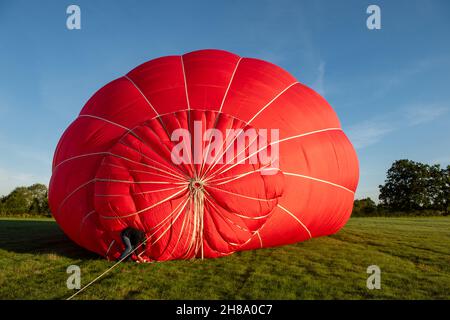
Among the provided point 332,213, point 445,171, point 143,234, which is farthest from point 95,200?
point 445,171

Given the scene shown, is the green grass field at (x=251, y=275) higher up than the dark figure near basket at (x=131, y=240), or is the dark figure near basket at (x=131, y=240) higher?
the dark figure near basket at (x=131, y=240)

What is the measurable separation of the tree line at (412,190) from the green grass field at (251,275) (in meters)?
35.6

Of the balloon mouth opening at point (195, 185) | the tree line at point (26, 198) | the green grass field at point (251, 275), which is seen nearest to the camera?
the green grass field at point (251, 275)

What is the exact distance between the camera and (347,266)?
4703 millimetres

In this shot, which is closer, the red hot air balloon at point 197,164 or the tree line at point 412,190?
the red hot air balloon at point 197,164

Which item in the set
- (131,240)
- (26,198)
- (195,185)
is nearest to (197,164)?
(195,185)

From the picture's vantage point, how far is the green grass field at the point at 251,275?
349cm

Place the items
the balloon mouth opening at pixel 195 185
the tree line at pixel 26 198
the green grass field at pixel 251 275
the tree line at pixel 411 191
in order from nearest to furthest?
the green grass field at pixel 251 275, the balloon mouth opening at pixel 195 185, the tree line at pixel 411 191, the tree line at pixel 26 198

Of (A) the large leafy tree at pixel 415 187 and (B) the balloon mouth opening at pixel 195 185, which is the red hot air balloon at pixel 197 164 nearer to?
(B) the balloon mouth opening at pixel 195 185

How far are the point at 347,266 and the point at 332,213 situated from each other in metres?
1.71

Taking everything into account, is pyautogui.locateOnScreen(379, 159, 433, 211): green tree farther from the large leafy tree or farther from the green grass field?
the green grass field

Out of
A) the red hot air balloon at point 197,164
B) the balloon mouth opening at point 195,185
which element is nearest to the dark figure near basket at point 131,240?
the red hot air balloon at point 197,164

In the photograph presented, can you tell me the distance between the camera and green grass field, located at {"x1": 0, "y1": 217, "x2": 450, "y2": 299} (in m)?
3.49

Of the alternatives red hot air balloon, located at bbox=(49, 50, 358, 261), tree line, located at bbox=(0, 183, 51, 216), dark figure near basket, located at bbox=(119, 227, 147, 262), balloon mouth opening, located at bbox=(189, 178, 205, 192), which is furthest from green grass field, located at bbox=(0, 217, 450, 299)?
tree line, located at bbox=(0, 183, 51, 216)
